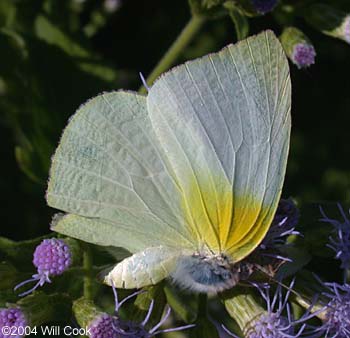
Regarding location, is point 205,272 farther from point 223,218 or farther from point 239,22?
point 239,22

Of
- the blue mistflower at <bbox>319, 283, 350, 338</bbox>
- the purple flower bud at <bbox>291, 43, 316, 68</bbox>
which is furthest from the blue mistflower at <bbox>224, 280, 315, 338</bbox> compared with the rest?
the purple flower bud at <bbox>291, 43, 316, 68</bbox>

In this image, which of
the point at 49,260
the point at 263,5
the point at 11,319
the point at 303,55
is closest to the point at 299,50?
the point at 303,55

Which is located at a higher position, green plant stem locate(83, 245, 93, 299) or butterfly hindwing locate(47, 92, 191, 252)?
butterfly hindwing locate(47, 92, 191, 252)

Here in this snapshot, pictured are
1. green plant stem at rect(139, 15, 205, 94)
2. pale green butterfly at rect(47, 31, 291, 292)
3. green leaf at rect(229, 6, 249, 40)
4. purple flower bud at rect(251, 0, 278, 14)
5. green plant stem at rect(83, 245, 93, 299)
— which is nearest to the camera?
pale green butterfly at rect(47, 31, 291, 292)

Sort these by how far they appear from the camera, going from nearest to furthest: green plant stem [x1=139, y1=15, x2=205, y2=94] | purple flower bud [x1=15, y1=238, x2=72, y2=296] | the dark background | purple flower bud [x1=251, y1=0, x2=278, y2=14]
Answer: purple flower bud [x1=15, y1=238, x2=72, y2=296] → purple flower bud [x1=251, y1=0, x2=278, y2=14] → green plant stem [x1=139, y1=15, x2=205, y2=94] → the dark background

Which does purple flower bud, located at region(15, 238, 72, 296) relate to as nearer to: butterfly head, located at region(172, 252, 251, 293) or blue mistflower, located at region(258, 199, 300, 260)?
butterfly head, located at region(172, 252, 251, 293)

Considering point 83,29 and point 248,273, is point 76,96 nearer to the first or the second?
point 83,29

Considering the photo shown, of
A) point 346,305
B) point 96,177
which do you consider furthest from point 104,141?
point 346,305

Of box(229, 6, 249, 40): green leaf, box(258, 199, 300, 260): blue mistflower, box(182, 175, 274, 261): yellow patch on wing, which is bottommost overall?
box(258, 199, 300, 260): blue mistflower
